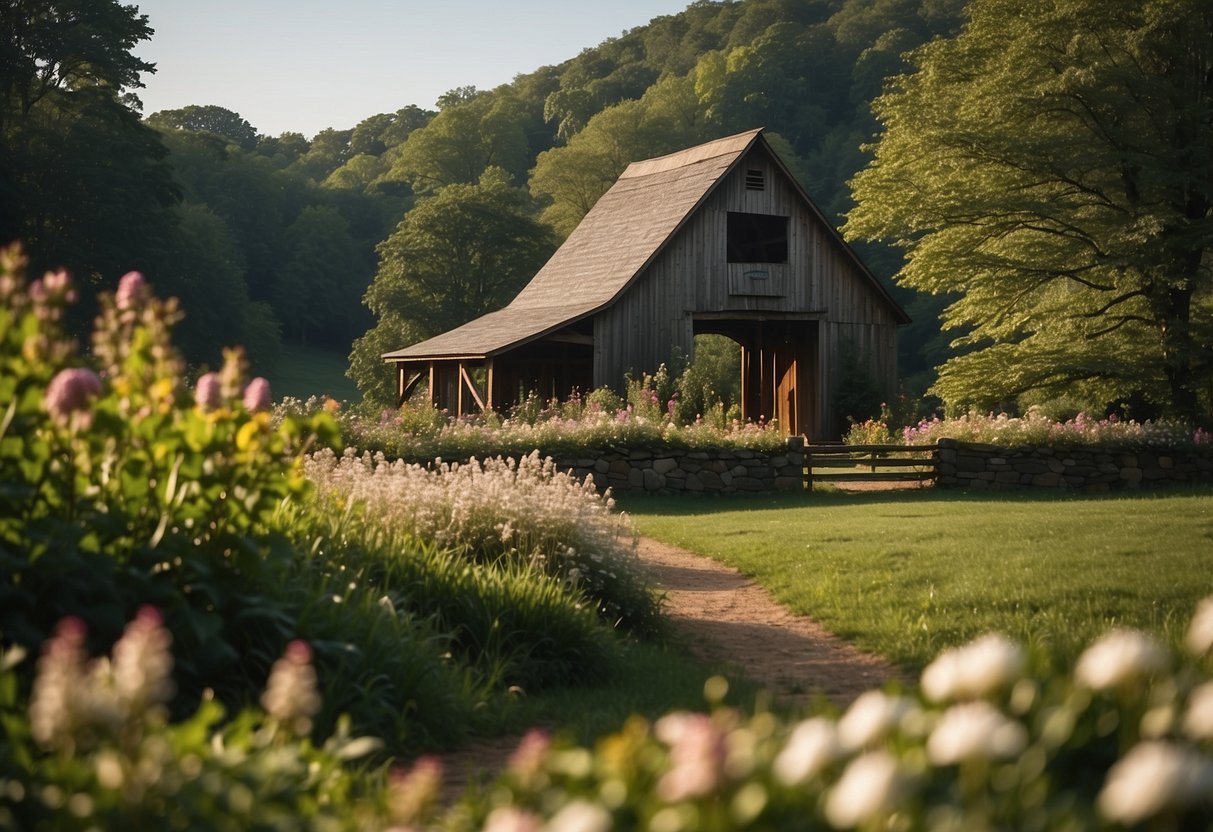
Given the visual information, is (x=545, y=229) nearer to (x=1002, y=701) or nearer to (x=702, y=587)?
(x=702, y=587)

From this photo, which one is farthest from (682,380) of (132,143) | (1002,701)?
(132,143)

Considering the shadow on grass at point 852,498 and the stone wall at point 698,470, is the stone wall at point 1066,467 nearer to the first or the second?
the shadow on grass at point 852,498

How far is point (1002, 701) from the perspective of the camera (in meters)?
2.69

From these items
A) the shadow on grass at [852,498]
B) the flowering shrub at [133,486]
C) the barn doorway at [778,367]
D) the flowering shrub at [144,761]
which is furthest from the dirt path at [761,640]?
the barn doorway at [778,367]

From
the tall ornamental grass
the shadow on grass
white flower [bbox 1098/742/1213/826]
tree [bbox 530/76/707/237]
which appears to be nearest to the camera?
white flower [bbox 1098/742/1213/826]

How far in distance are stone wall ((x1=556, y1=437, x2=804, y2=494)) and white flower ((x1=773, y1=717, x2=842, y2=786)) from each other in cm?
1737

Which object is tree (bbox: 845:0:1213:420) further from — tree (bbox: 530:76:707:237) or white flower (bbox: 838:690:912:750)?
tree (bbox: 530:76:707:237)

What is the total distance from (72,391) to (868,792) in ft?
9.58

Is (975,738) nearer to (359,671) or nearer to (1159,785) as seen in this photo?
(1159,785)

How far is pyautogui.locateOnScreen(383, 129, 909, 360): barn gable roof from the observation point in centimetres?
2611

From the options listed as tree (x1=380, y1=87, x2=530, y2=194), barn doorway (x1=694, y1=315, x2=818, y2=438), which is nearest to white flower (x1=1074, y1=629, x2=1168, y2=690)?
barn doorway (x1=694, y1=315, x2=818, y2=438)

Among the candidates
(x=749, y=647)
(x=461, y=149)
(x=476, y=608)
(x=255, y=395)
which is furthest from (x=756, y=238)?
(x=461, y=149)

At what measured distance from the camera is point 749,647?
28.7ft

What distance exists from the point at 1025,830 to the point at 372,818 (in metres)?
1.46
